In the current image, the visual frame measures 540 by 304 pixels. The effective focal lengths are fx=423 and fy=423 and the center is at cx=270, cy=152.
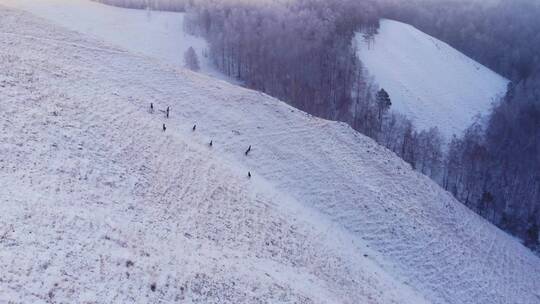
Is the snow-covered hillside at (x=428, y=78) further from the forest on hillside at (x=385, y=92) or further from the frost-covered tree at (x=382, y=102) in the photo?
the frost-covered tree at (x=382, y=102)

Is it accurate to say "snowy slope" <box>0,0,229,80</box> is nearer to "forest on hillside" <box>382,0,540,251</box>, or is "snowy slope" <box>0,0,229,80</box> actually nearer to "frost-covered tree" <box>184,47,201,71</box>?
"frost-covered tree" <box>184,47,201,71</box>

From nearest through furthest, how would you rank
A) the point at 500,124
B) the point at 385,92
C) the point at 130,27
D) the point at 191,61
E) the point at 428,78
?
1. the point at 385,92
2. the point at 500,124
3. the point at 191,61
4. the point at 428,78
5. the point at 130,27

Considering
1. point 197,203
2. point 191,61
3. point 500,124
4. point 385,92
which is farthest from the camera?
point 191,61

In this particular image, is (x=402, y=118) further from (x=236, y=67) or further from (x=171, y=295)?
(x=171, y=295)

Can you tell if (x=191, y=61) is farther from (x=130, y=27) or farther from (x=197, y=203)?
(x=197, y=203)

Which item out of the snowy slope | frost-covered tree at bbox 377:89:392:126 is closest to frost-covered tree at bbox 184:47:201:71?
the snowy slope

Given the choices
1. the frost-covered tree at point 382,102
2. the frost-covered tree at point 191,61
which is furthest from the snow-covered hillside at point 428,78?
the frost-covered tree at point 191,61

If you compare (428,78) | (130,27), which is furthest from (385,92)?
A: (130,27)
